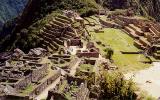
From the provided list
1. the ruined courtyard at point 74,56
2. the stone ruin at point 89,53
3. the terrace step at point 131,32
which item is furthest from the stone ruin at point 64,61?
the terrace step at point 131,32

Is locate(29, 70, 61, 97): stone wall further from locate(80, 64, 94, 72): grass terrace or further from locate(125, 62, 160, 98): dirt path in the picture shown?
locate(125, 62, 160, 98): dirt path

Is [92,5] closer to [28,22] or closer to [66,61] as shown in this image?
[28,22]

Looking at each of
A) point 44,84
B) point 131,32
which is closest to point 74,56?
point 44,84

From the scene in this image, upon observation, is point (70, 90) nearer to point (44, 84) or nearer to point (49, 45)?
point (44, 84)

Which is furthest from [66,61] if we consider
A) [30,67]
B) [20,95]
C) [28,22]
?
[28,22]

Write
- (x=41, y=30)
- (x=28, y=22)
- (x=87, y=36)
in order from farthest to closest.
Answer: (x=28, y=22) → (x=41, y=30) → (x=87, y=36)

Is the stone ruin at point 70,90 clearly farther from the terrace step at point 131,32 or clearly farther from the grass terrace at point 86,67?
the terrace step at point 131,32
